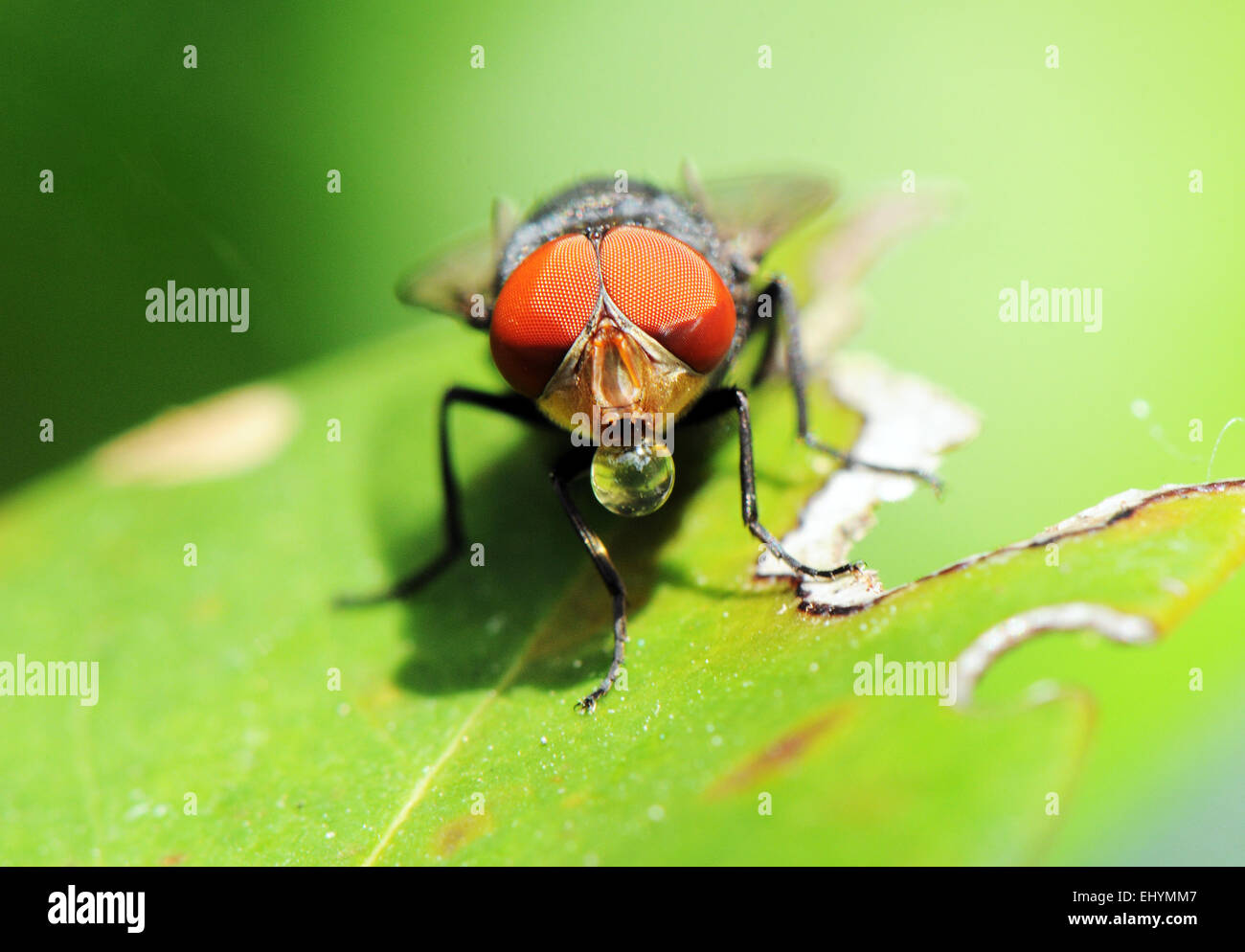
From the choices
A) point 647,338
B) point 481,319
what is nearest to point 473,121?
point 481,319

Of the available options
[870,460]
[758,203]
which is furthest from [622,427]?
[758,203]

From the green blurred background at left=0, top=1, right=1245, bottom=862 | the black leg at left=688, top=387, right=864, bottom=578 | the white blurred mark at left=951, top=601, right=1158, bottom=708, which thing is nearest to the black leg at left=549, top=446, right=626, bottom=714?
the black leg at left=688, top=387, right=864, bottom=578

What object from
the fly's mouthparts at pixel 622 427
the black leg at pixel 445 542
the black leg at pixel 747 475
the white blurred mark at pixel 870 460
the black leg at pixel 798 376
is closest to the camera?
the fly's mouthparts at pixel 622 427

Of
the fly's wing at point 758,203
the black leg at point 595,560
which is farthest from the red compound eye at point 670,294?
the fly's wing at point 758,203

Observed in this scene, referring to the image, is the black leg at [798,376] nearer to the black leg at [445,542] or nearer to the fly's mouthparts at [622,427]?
the fly's mouthparts at [622,427]

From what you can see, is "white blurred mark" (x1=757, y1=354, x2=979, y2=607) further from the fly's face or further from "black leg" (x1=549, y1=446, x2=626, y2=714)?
the fly's face

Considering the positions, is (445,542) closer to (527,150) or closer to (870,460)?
(870,460)
